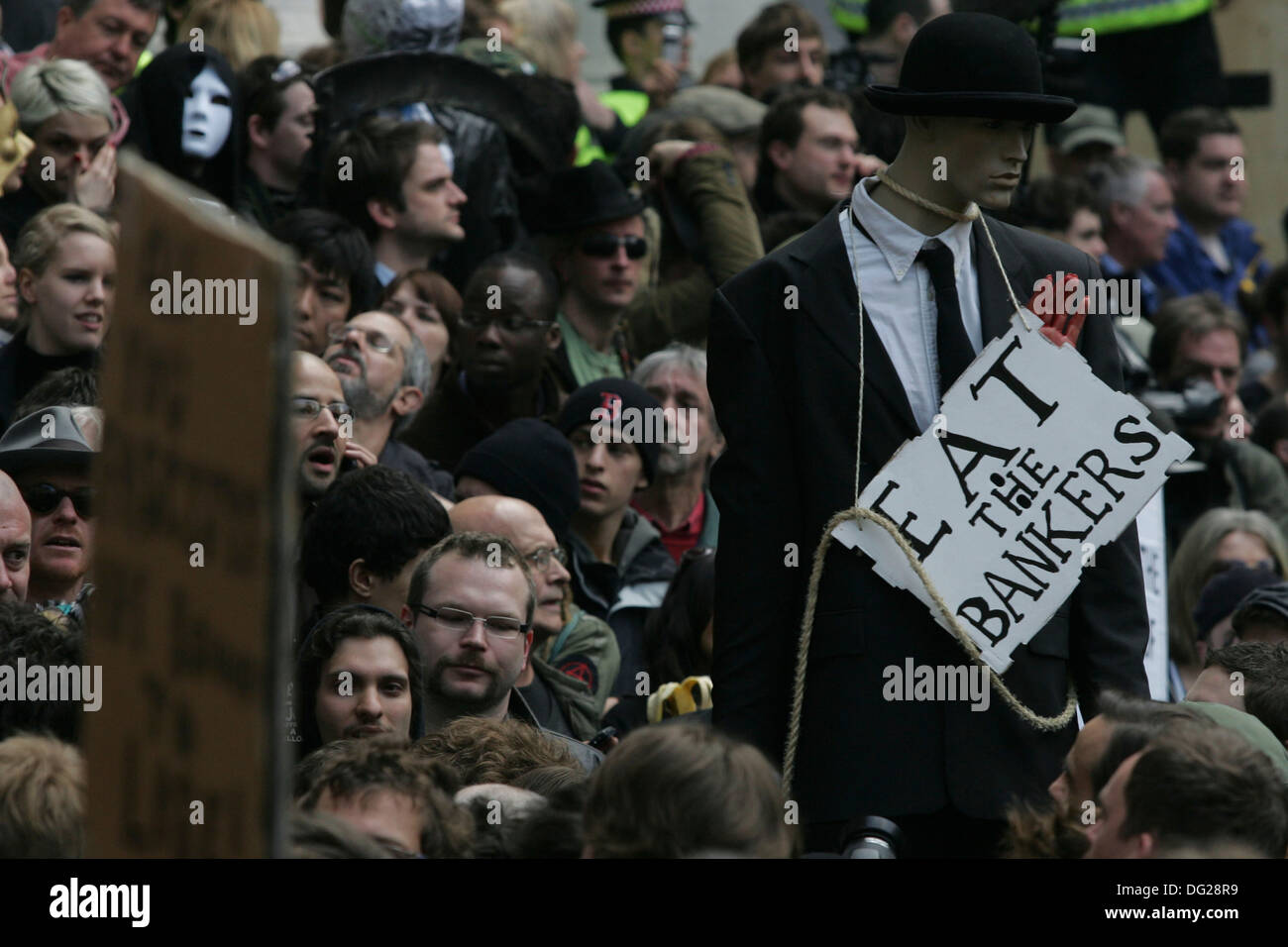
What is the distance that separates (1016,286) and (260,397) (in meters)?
2.60

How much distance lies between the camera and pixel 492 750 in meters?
Result: 4.61

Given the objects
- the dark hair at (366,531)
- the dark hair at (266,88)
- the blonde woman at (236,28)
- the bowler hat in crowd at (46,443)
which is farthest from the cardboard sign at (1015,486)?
the blonde woman at (236,28)

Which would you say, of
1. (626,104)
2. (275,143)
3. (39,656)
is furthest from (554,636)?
(626,104)

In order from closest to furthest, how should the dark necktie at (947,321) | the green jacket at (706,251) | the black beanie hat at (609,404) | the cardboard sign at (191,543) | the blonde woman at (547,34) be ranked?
1. the cardboard sign at (191,543)
2. the dark necktie at (947,321)
3. the black beanie hat at (609,404)
4. the green jacket at (706,251)
5. the blonde woman at (547,34)

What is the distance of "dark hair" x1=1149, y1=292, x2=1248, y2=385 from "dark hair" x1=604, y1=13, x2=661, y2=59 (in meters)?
3.63

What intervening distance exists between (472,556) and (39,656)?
49.6 inches

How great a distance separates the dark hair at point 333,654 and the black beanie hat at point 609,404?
2310mm

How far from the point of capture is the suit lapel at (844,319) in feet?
13.5

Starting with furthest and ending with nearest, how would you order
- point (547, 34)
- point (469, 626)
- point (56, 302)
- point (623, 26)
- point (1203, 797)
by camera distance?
1. point (623, 26)
2. point (547, 34)
3. point (56, 302)
4. point (469, 626)
5. point (1203, 797)

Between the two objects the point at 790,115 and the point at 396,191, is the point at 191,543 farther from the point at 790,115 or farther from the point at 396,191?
the point at 790,115

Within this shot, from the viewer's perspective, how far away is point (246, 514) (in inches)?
76.0

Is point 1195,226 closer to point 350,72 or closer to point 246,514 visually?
point 350,72

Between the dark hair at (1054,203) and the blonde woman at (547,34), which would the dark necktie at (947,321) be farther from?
the dark hair at (1054,203)
